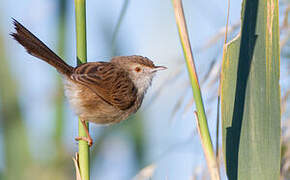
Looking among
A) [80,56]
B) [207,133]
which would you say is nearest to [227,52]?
[207,133]

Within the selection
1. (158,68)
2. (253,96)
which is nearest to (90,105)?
(158,68)

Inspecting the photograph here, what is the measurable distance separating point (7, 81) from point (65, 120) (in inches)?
14.3

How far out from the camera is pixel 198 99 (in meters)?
1.22

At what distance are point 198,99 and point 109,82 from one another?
4.74 ft

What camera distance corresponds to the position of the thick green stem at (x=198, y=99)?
122 centimetres

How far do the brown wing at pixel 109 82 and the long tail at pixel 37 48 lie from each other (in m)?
0.10

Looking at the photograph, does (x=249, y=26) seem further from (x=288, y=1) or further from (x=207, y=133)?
(x=288, y=1)

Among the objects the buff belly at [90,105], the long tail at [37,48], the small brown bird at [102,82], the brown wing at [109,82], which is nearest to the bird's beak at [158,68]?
the small brown bird at [102,82]

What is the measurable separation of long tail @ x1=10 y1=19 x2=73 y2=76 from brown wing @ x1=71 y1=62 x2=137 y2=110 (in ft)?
0.33

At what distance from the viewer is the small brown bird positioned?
88.3 inches

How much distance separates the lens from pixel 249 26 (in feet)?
4.83

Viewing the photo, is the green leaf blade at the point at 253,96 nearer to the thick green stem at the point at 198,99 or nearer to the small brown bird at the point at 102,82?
the thick green stem at the point at 198,99

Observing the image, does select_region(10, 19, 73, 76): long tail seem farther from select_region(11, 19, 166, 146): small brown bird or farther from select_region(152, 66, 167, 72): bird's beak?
select_region(152, 66, 167, 72): bird's beak

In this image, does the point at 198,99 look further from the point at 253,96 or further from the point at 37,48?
the point at 37,48
